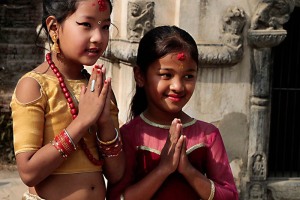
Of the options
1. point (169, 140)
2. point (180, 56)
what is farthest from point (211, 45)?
point (169, 140)

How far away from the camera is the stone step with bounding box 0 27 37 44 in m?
11.8

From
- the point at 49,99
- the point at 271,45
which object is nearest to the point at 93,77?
the point at 49,99

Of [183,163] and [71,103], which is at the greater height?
[71,103]

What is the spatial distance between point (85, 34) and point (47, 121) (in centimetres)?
42

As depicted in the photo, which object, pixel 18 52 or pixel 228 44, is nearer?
pixel 228 44

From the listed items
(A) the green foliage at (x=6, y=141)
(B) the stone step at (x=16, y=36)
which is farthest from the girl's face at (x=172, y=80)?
(B) the stone step at (x=16, y=36)

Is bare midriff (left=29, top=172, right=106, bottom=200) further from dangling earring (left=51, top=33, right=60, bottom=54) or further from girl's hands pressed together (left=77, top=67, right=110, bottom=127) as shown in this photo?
dangling earring (left=51, top=33, right=60, bottom=54)

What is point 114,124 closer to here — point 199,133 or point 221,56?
point 199,133

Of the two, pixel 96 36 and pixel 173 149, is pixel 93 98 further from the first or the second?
pixel 173 149

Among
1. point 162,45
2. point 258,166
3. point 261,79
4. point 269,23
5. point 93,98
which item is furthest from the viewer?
point 258,166

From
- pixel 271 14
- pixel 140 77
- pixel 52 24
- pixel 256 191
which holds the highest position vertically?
pixel 271 14

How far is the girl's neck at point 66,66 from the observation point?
302 centimetres

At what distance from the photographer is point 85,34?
2908 mm

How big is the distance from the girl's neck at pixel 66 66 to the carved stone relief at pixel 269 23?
2841 mm
